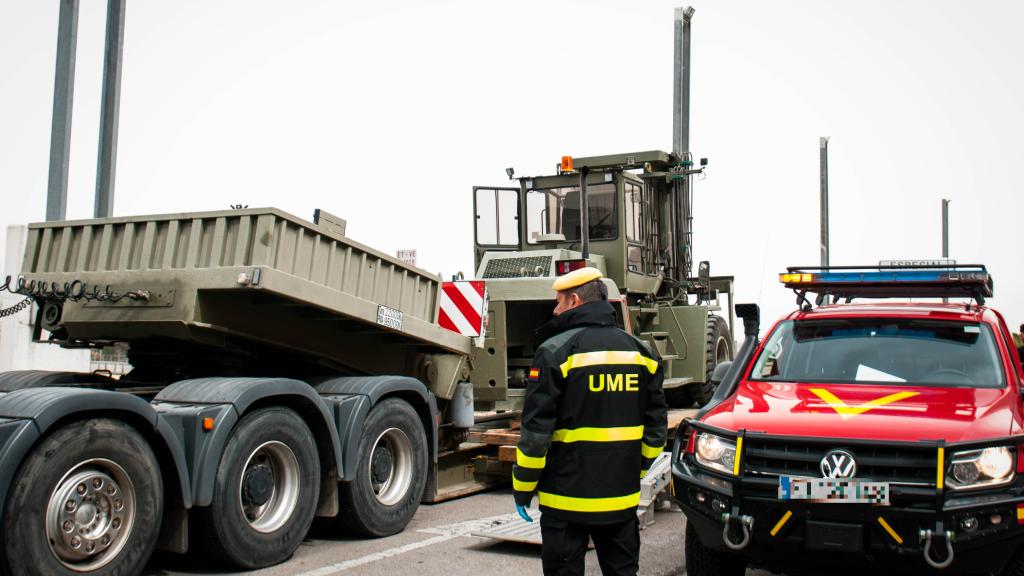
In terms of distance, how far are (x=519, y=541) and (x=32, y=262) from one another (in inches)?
165

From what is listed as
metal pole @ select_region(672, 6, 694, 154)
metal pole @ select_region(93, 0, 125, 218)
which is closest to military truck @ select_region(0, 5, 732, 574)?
metal pole @ select_region(93, 0, 125, 218)

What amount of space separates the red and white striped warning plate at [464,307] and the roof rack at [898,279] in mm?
2975

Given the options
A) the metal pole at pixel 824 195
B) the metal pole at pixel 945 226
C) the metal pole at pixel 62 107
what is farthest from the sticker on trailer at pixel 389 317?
the metal pole at pixel 945 226

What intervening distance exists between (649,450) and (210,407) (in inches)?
115

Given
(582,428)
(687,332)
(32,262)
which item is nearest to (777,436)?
(582,428)

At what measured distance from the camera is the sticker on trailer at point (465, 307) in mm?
8945

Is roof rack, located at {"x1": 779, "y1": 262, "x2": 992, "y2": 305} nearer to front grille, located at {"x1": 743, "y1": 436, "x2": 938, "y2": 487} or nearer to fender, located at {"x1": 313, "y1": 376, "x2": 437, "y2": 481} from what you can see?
front grille, located at {"x1": 743, "y1": 436, "x2": 938, "y2": 487}

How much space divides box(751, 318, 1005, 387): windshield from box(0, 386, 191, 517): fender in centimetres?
385

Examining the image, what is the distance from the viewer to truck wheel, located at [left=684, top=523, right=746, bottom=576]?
17.9ft

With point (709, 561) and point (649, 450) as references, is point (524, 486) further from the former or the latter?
point (709, 561)

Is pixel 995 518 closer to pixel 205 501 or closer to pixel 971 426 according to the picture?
pixel 971 426

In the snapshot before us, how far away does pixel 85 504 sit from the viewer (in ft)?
17.1

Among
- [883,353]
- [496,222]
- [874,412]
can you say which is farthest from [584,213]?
[874,412]

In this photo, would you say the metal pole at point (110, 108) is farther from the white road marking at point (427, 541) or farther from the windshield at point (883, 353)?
the windshield at point (883, 353)
